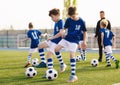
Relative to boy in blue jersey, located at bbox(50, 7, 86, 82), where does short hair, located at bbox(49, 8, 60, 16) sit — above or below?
above

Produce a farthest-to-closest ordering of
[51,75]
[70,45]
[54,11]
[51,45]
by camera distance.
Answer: [51,45] < [54,11] < [70,45] < [51,75]

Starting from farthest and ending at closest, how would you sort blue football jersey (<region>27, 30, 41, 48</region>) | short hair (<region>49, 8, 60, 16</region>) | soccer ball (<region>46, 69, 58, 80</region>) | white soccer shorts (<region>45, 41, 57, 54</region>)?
blue football jersey (<region>27, 30, 41, 48</region>)
white soccer shorts (<region>45, 41, 57, 54</region>)
short hair (<region>49, 8, 60, 16</region>)
soccer ball (<region>46, 69, 58, 80</region>)

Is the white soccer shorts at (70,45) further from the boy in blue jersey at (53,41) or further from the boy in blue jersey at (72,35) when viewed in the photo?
the boy in blue jersey at (53,41)

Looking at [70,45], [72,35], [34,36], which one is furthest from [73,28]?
[34,36]

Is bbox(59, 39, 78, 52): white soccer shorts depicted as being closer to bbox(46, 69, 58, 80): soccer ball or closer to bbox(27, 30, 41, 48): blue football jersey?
bbox(46, 69, 58, 80): soccer ball

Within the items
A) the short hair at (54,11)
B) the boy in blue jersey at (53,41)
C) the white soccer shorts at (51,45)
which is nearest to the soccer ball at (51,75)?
the boy in blue jersey at (53,41)

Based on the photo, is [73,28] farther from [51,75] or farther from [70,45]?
[51,75]

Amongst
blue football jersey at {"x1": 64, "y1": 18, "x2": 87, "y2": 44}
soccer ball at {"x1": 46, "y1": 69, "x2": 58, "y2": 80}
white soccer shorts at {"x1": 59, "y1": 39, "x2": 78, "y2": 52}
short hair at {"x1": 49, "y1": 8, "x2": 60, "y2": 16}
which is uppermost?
short hair at {"x1": 49, "y1": 8, "x2": 60, "y2": 16}

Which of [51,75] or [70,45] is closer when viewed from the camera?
[51,75]

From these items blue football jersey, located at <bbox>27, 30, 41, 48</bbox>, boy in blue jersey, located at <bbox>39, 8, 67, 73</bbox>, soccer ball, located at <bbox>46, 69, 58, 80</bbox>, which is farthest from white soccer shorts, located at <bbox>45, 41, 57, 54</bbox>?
blue football jersey, located at <bbox>27, 30, 41, 48</bbox>

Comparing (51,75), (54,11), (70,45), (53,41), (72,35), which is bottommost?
(51,75)

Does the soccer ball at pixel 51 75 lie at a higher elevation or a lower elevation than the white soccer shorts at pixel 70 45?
lower

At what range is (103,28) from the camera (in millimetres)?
11555

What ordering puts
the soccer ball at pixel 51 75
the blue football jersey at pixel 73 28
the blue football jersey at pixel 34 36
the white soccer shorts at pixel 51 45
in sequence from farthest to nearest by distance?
the blue football jersey at pixel 34 36 < the white soccer shorts at pixel 51 45 < the blue football jersey at pixel 73 28 < the soccer ball at pixel 51 75
